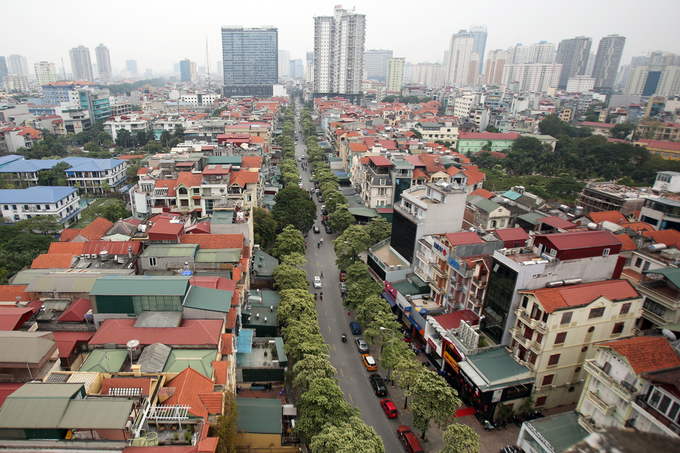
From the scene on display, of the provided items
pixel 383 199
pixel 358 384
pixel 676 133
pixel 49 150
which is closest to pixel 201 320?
pixel 358 384

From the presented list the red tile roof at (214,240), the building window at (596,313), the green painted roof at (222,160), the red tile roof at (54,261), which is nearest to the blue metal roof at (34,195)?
the green painted roof at (222,160)

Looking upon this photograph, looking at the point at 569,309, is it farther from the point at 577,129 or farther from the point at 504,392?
the point at 577,129

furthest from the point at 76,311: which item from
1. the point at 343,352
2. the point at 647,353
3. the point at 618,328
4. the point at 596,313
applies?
the point at 618,328

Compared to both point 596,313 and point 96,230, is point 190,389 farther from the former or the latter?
point 96,230

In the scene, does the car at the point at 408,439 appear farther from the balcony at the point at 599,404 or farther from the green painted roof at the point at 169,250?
Answer: the green painted roof at the point at 169,250

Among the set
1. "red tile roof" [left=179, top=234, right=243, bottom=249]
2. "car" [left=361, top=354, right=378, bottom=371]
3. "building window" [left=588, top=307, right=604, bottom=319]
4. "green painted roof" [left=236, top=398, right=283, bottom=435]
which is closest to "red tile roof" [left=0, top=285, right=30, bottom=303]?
"red tile roof" [left=179, top=234, right=243, bottom=249]

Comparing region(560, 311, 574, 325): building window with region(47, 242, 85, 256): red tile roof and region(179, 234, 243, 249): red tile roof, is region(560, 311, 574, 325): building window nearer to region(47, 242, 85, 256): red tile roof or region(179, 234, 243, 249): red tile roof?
region(179, 234, 243, 249): red tile roof
